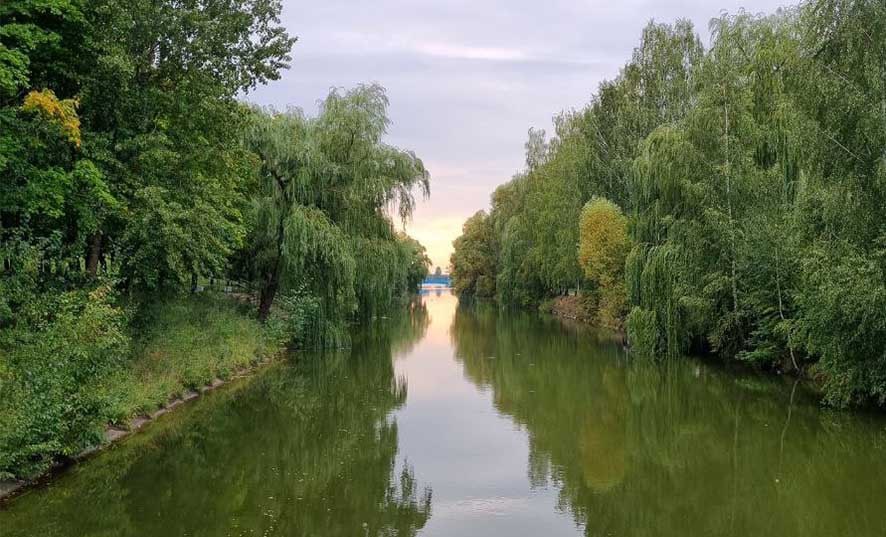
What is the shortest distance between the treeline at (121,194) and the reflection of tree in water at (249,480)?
2.45 ft

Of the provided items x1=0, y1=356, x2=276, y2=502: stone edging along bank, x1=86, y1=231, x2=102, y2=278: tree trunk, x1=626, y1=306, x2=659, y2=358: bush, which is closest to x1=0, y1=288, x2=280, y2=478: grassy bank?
x1=0, y1=356, x2=276, y2=502: stone edging along bank

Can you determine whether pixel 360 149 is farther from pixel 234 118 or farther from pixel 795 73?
pixel 795 73

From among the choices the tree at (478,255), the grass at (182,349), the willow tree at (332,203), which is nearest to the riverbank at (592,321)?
the willow tree at (332,203)

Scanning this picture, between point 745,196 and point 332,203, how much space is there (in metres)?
12.1

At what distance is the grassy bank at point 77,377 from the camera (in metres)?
8.49

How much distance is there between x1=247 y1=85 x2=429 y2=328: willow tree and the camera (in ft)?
69.2

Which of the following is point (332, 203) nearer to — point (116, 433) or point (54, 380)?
point (116, 433)

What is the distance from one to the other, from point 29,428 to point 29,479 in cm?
89

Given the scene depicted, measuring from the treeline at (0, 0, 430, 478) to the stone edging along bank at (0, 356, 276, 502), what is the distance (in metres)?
0.24

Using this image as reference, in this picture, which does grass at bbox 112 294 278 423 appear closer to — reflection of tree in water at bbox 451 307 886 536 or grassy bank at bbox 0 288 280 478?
grassy bank at bbox 0 288 280 478

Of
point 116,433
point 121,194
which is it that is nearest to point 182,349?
point 121,194

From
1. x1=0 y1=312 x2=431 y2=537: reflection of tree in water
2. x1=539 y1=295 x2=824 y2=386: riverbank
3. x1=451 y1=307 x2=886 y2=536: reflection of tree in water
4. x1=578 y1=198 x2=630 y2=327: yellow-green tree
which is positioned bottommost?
x1=0 y1=312 x2=431 y2=537: reflection of tree in water

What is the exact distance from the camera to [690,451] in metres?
11.7

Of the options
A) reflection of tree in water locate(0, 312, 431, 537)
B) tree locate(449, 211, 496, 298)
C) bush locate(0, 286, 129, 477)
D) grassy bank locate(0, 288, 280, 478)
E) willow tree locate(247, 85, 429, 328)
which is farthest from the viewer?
tree locate(449, 211, 496, 298)
